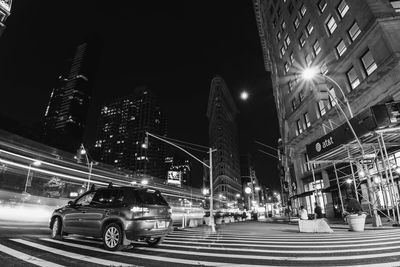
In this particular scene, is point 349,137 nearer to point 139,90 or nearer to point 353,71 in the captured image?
point 353,71

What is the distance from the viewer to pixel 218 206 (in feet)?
397

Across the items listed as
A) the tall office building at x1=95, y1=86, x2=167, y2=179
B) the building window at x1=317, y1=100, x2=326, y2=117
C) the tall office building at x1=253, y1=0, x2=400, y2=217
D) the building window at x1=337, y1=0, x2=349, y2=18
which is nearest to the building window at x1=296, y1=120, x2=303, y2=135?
the tall office building at x1=253, y1=0, x2=400, y2=217

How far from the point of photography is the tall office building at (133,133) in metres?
166

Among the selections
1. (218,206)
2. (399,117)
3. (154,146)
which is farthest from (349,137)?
(154,146)

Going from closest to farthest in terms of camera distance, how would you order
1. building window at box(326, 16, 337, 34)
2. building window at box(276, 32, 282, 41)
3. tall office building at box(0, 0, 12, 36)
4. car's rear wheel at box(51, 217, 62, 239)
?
1. car's rear wheel at box(51, 217, 62, 239)
2. tall office building at box(0, 0, 12, 36)
3. building window at box(326, 16, 337, 34)
4. building window at box(276, 32, 282, 41)

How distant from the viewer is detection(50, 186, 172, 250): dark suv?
695 centimetres

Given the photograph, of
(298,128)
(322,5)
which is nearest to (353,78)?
(322,5)

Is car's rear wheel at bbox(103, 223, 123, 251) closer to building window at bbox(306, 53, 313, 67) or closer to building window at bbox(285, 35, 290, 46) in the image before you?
building window at bbox(306, 53, 313, 67)

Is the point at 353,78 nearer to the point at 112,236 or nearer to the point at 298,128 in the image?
the point at 298,128

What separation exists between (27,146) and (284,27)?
125ft

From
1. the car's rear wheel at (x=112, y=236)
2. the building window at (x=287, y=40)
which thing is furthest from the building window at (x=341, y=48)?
the car's rear wheel at (x=112, y=236)

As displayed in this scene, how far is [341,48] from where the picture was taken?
2439 cm

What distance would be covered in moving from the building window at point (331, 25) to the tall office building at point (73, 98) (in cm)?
16386

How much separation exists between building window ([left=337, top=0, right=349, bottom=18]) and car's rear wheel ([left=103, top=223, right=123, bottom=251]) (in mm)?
27875
